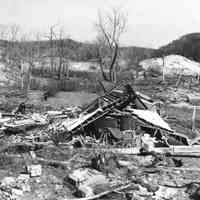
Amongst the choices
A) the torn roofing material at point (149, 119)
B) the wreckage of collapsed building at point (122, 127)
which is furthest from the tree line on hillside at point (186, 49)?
the wreckage of collapsed building at point (122, 127)

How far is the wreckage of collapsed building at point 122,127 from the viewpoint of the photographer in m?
7.58

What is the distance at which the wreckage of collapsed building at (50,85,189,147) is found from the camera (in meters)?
7.58

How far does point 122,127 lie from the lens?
8039 mm

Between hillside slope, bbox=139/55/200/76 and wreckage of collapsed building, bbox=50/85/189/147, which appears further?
hillside slope, bbox=139/55/200/76

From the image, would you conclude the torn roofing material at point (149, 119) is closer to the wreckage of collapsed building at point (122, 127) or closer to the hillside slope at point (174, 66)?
the wreckage of collapsed building at point (122, 127)

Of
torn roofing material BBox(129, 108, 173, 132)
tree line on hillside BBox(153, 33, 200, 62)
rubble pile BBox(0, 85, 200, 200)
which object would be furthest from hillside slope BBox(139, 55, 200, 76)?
torn roofing material BBox(129, 108, 173, 132)

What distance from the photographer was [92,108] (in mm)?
9641

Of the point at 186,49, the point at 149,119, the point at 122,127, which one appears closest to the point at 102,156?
the point at 122,127

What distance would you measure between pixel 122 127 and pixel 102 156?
200 centimetres

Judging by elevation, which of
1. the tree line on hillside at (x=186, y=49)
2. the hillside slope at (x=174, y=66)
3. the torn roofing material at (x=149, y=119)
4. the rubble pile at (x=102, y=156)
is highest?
the tree line on hillside at (x=186, y=49)

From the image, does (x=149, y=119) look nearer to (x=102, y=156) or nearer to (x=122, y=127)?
(x=122, y=127)

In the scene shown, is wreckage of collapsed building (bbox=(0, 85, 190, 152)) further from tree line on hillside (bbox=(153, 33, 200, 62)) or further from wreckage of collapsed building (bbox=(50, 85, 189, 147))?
tree line on hillside (bbox=(153, 33, 200, 62))

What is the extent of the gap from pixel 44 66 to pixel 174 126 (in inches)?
→ 1037

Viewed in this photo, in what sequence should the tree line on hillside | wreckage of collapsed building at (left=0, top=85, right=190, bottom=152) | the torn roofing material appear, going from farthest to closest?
the tree line on hillside, the torn roofing material, wreckage of collapsed building at (left=0, top=85, right=190, bottom=152)
